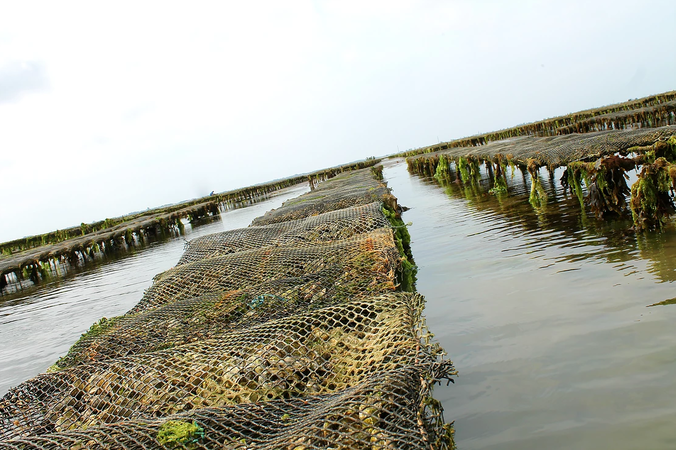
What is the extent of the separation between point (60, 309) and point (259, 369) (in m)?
10.9

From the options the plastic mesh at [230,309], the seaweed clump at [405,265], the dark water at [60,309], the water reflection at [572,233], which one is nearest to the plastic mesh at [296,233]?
the seaweed clump at [405,265]

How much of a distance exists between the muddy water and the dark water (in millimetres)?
6602

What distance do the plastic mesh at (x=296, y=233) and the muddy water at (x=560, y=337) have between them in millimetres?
1378

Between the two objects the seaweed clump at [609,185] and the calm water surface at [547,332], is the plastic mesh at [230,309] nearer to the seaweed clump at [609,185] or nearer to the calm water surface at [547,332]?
the calm water surface at [547,332]

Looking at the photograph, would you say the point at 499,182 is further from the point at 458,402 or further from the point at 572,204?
the point at 458,402

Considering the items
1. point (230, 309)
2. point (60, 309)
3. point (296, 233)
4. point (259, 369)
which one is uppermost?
point (296, 233)

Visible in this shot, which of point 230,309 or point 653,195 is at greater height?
point 230,309

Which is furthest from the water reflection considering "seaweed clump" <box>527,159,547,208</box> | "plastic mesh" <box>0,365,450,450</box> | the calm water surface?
"plastic mesh" <box>0,365,450,450</box>

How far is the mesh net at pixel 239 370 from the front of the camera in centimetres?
320

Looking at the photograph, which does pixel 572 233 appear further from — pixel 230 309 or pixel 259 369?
pixel 259 369

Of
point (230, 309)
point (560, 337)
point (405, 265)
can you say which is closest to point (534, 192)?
point (405, 265)

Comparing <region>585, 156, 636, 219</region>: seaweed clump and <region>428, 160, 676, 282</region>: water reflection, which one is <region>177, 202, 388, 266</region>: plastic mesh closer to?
<region>428, 160, 676, 282</region>: water reflection

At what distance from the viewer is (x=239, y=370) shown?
3.38m

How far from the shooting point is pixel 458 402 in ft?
11.9
